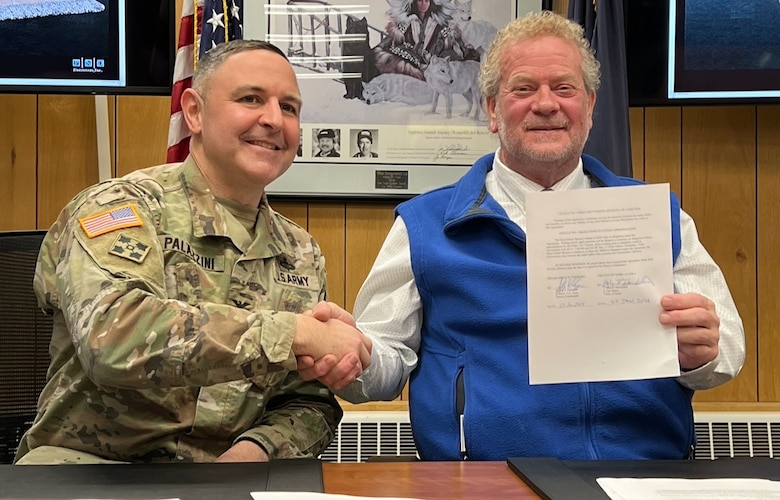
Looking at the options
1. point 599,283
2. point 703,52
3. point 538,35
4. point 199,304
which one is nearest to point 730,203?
point 703,52

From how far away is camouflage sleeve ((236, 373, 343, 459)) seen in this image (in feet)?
5.19

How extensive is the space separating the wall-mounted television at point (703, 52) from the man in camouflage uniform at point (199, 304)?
4.42ft

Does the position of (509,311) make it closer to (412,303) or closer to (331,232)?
(412,303)

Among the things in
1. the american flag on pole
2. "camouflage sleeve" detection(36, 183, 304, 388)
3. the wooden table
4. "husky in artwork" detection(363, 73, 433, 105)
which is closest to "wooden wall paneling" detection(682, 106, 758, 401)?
"husky in artwork" detection(363, 73, 433, 105)

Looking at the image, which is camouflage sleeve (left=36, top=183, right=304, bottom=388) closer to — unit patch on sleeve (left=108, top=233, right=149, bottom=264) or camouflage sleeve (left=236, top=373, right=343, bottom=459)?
unit patch on sleeve (left=108, top=233, right=149, bottom=264)

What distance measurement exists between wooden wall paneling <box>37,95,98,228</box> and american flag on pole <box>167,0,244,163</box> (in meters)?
0.41

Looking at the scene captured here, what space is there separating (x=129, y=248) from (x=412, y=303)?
0.63 meters

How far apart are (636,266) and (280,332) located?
0.58 metres

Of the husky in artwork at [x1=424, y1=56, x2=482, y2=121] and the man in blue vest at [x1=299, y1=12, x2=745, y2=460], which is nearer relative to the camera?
the man in blue vest at [x1=299, y1=12, x2=745, y2=460]

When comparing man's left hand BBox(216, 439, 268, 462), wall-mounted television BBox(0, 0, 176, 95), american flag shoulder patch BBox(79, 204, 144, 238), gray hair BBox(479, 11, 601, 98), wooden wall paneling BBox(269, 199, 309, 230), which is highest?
wall-mounted television BBox(0, 0, 176, 95)

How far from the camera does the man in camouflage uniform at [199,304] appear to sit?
4.45 feet

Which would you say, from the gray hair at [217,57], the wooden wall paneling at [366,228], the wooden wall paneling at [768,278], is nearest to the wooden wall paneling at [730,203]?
the wooden wall paneling at [768,278]

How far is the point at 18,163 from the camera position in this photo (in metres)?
2.82

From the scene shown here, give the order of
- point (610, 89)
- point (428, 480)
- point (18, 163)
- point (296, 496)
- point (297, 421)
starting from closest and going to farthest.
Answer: point (296, 496) < point (428, 480) < point (297, 421) < point (610, 89) < point (18, 163)
